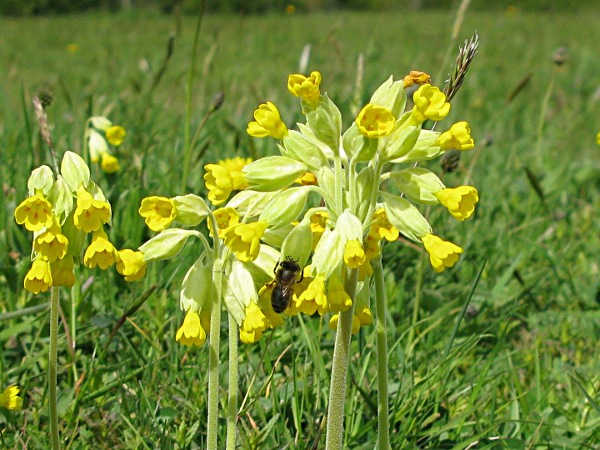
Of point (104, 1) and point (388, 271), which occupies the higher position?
point (388, 271)

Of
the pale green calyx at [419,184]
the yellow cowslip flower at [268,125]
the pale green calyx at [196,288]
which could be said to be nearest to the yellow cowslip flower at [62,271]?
the pale green calyx at [196,288]

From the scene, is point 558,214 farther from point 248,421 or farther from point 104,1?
point 104,1

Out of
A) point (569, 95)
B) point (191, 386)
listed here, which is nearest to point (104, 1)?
point (569, 95)

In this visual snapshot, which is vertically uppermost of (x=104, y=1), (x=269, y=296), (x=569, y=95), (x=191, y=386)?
(x=269, y=296)

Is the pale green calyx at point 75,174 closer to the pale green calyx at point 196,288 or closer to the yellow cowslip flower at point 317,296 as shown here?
the pale green calyx at point 196,288

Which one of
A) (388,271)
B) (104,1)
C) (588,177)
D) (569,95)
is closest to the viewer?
(388,271)

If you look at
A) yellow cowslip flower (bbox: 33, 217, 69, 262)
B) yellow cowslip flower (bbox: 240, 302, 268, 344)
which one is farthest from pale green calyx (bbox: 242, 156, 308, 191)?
yellow cowslip flower (bbox: 33, 217, 69, 262)

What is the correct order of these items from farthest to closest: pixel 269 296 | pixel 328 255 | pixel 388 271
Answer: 1. pixel 388 271
2. pixel 269 296
3. pixel 328 255

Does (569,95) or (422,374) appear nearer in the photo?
(422,374)
